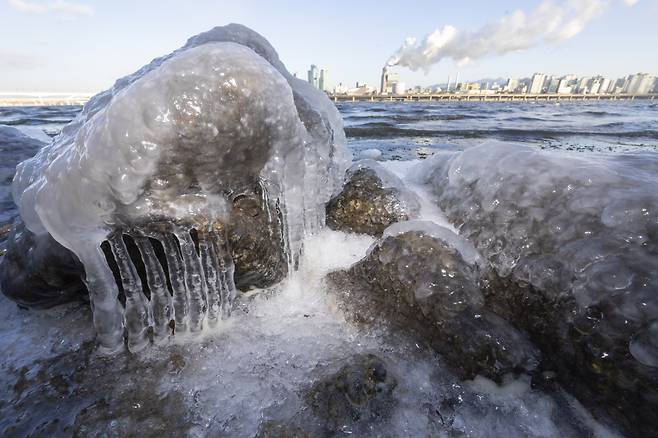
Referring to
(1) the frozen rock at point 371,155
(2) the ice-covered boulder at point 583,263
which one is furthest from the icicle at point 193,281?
(1) the frozen rock at point 371,155

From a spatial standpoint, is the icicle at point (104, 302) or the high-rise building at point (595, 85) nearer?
the icicle at point (104, 302)

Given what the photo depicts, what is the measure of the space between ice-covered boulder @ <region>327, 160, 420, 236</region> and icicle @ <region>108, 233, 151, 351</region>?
1.93 m

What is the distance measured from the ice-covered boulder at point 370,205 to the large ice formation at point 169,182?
1.08 meters

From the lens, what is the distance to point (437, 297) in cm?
198

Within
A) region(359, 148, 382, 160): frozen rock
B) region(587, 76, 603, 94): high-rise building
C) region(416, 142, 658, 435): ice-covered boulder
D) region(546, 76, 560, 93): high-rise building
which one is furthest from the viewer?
region(546, 76, 560, 93): high-rise building

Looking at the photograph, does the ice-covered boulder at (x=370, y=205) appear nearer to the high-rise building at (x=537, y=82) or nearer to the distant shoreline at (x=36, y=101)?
the distant shoreline at (x=36, y=101)

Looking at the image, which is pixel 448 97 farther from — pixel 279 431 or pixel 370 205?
pixel 279 431

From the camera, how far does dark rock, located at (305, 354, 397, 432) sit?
1.59 meters

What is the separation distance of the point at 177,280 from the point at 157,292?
0.16 m

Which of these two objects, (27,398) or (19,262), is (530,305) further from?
(19,262)

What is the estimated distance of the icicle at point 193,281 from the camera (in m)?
1.90

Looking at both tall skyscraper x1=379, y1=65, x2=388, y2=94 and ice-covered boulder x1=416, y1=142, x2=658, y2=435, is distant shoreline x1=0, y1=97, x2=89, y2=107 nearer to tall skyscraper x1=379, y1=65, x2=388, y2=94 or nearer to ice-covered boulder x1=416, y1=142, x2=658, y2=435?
ice-covered boulder x1=416, y1=142, x2=658, y2=435

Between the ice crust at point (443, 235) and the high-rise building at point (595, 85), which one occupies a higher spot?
the high-rise building at point (595, 85)

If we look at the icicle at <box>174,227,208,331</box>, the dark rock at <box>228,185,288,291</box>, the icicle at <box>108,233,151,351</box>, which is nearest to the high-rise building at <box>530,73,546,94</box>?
the dark rock at <box>228,185,288,291</box>
